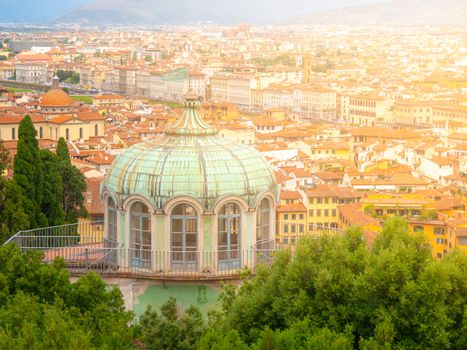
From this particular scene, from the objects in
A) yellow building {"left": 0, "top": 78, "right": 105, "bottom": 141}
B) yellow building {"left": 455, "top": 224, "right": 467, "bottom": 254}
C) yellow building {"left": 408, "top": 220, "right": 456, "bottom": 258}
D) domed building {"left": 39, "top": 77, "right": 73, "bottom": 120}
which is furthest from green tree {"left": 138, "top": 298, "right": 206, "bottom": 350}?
domed building {"left": 39, "top": 77, "right": 73, "bottom": 120}

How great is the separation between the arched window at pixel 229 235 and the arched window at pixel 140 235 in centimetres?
95

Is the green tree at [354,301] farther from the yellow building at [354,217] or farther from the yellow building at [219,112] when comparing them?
the yellow building at [219,112]

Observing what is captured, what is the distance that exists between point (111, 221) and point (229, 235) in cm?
172

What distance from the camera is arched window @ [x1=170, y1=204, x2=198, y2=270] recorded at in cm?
1459

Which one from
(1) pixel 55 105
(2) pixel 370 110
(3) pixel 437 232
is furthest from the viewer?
(2) pixel 370 110

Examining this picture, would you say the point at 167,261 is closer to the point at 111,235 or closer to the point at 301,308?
the point at 111,235

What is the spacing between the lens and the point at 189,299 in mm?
14625

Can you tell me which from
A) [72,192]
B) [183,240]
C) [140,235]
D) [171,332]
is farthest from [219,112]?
[171,332]

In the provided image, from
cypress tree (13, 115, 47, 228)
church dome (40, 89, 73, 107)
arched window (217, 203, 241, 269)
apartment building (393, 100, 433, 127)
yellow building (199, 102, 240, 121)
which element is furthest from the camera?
apartment building (393, 100, 433, 127)

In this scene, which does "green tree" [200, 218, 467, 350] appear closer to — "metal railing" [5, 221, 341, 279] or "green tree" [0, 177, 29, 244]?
"metal railing" [5, 221, 341, 279]

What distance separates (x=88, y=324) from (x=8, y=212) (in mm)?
10448

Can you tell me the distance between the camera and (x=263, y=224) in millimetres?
15219

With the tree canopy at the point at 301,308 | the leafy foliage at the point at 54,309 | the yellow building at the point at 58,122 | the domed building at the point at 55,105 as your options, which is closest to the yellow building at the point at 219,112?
the domed building at the point at 55,105

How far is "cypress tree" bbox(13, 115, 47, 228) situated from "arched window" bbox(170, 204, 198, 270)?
36.4ft
